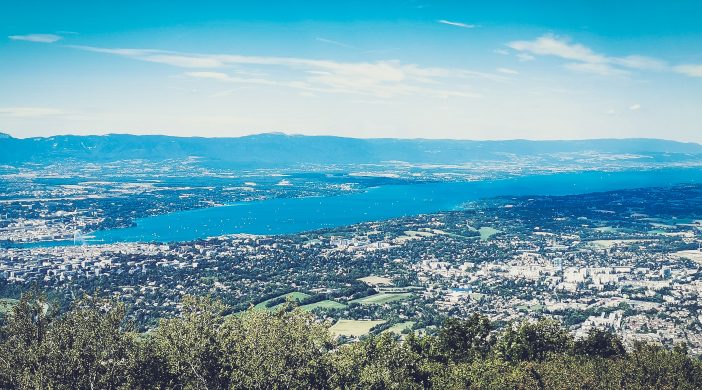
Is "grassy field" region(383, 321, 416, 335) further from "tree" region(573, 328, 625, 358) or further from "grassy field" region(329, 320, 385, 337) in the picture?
"tree" region(573, 328, 625, 358)

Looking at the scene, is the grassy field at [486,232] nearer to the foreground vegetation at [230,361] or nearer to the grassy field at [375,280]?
the grassy field at [375,280]

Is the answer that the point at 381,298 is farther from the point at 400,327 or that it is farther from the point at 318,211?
the point at 318,211

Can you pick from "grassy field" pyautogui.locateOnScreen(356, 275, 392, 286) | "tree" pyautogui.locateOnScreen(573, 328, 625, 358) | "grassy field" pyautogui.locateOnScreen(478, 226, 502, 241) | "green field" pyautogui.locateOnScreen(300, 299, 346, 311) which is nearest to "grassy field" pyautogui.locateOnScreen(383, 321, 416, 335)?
"green field" pyautogui.locateOnScreen(300, 299, 346, 311)

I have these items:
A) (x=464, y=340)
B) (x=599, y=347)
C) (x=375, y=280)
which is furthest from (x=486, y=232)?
(x=464, y=340)

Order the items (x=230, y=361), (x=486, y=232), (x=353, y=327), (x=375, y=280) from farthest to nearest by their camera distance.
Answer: (x=486, y=232) < (x=375, y=280) < (x=353, y=327) < (x=230, y=361)

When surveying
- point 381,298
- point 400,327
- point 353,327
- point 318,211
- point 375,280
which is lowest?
point 318,211

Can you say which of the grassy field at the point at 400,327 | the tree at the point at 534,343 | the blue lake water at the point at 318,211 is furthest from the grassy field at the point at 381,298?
the blue lake water at the point at 318,211
